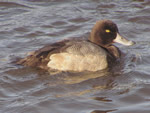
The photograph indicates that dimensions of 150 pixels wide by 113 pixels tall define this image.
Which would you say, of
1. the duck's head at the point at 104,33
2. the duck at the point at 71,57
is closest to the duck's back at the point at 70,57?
the duck at the point at 71,57

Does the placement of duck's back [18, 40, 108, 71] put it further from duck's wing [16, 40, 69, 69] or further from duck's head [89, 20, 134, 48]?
duck's head [89, 20, 134, 48]

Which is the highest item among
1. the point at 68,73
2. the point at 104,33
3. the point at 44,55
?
the point at 104,33

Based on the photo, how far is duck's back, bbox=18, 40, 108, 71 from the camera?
6.68m

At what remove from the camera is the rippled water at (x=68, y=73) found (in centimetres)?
538

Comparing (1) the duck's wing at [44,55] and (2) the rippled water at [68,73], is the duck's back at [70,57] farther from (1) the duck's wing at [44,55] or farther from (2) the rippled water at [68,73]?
(2) the rippled water at [68,73]

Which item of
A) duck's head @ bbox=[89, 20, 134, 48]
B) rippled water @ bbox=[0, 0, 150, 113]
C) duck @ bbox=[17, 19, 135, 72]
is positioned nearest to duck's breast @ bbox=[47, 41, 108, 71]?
duck @ bbox=[17, 19, 135, 72]

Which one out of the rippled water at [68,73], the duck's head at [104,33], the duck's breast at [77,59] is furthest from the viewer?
the duck's head at [104,33]

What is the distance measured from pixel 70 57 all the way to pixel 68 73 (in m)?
0.29

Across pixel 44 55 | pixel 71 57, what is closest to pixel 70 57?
pixel 71 57

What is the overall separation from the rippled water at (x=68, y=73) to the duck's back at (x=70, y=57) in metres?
0.14

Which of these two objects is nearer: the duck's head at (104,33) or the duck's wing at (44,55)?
the duck's wing at (44,55)

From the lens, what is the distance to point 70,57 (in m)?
6.68

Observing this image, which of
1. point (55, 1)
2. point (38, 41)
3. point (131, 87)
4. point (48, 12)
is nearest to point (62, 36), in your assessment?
point (38, 41)

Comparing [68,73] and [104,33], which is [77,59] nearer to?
[68,73]
